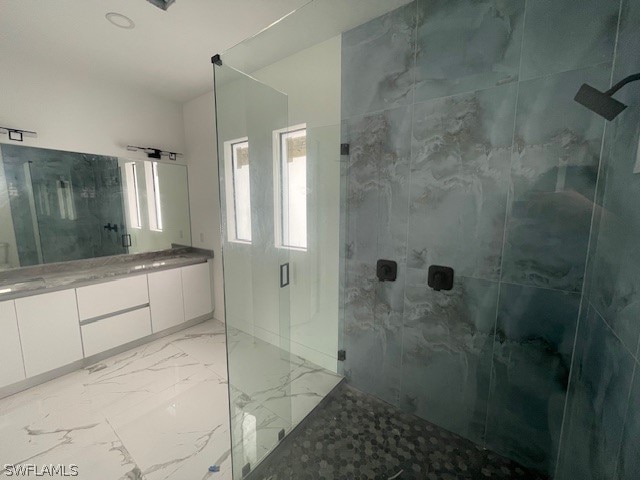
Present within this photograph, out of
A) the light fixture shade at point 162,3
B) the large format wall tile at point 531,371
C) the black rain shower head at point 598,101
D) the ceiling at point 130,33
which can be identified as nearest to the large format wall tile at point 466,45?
the black rain shower head at point 598,101

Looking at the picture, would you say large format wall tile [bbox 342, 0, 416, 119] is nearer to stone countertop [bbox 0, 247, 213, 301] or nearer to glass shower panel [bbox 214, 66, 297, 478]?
glass shower panel [bbox 214, 66, 297, 478]

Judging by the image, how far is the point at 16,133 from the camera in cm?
200

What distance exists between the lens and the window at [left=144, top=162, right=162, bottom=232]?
281 centimetres

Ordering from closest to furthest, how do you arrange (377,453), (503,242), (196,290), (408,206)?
(503,242) < (377,453) < (408,206) < (196,290)

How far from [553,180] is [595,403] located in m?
0.87

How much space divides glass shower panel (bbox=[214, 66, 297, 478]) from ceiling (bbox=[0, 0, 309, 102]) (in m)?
0.42

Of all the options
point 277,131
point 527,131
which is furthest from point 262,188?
point 527,131

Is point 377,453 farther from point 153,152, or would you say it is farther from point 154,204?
point 153,152

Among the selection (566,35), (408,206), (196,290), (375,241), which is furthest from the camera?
(196,290)

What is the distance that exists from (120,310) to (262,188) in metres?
1.88

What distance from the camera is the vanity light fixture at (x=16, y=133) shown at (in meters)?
1.95

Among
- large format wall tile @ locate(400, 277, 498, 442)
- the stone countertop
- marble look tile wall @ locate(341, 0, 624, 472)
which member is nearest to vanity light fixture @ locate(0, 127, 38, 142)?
the stone countertop

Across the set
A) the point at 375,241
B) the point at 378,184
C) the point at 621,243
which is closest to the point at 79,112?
the point at 378,184

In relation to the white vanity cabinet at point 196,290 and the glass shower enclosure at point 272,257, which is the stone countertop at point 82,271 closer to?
the white vanity cabinet at point 196,290
